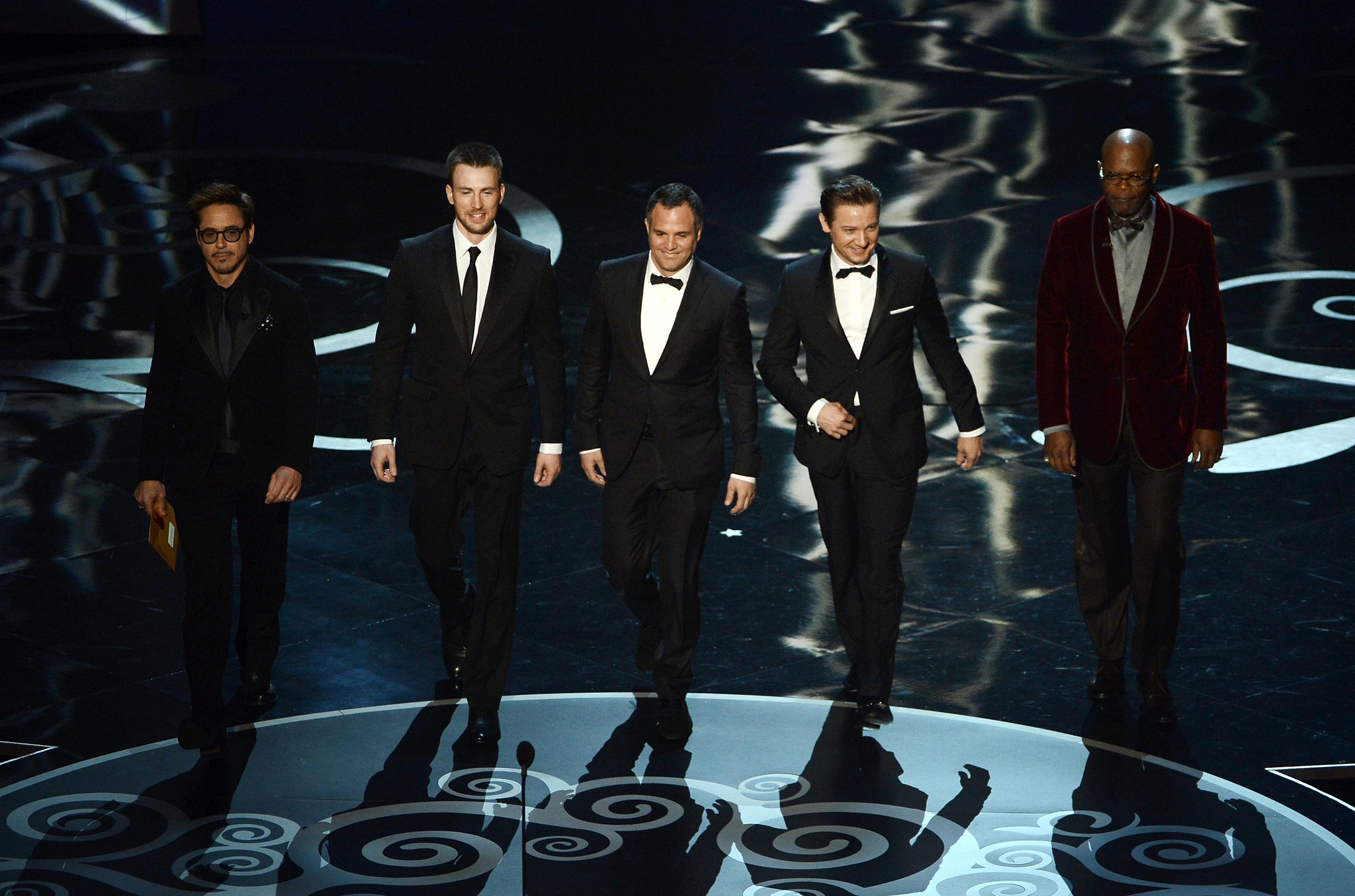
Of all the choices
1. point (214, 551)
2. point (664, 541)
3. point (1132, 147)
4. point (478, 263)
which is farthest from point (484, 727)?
point (1132, 147)

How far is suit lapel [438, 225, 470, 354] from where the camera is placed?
592cm

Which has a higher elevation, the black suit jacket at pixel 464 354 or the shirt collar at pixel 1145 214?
the shirt collar at pixel 1145 214

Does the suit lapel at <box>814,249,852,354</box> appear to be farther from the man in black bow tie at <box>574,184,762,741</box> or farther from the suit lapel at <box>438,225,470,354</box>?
the suit lapel at <box>438,225,470,354</box>

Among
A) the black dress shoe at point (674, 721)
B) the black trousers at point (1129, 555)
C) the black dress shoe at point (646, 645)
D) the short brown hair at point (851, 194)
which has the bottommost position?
the black dress shoe at point (674, 721)

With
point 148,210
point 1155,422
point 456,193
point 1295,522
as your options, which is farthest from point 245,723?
point 148,210

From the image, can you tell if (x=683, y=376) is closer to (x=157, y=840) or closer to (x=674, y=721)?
(x=674, y=721)

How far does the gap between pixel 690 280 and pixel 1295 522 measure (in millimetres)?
3349

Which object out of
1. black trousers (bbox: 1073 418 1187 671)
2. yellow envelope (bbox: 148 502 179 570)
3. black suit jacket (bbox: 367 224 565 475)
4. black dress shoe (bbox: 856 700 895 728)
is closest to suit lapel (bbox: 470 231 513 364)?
black suit jacket (bbox: 367 224 565 475)

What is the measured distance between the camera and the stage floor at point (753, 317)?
6.16 metres

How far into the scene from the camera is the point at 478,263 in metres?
5.97

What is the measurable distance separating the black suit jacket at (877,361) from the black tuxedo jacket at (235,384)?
1567 mm

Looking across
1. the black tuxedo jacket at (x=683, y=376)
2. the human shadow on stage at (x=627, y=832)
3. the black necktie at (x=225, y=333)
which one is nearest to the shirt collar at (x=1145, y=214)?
the black tuxedo jacket at (x=683, y=376)

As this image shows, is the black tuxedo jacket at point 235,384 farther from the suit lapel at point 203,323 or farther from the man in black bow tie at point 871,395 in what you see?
the man in black bow tie at point 871,395

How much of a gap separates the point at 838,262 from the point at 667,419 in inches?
31.0
